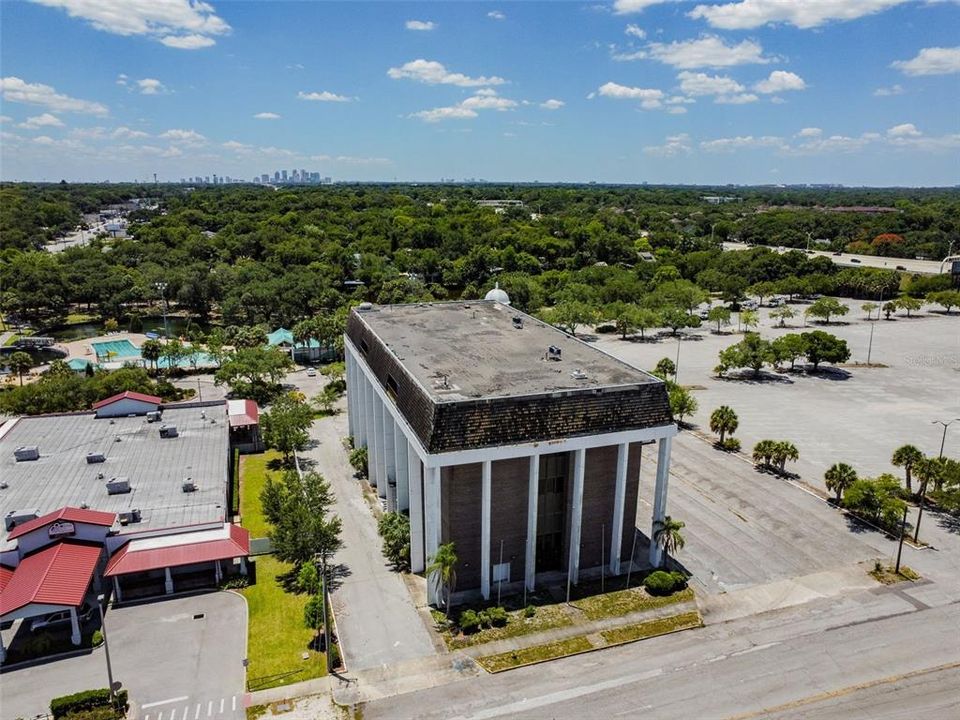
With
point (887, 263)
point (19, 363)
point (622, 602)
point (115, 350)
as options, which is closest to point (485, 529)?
point (622, 602)

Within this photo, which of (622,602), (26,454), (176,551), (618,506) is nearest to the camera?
(622,602)

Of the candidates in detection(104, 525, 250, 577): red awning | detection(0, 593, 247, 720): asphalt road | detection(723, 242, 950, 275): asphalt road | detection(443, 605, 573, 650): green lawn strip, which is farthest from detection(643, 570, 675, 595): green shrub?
detection(723, 242, 950, 275): asphalt road

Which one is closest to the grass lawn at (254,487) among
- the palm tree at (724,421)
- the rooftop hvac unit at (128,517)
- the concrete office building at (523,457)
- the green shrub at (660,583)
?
the rooftop hvac unit at (128,517)

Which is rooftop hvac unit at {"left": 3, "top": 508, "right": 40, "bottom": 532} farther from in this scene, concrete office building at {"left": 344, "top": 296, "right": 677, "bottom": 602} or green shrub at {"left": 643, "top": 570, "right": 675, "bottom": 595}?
green shrub at {"left": 643, "top": 570, "right": 675, "bottom": 595}

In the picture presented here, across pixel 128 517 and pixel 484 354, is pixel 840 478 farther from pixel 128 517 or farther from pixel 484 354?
pixel 128 517

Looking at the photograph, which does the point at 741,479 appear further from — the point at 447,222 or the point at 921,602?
the point at 447,222

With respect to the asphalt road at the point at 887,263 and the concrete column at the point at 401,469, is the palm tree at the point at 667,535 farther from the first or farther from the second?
the asphalt road at the point at 887,263

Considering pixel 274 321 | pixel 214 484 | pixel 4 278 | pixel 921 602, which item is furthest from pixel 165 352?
pixel 921 602
